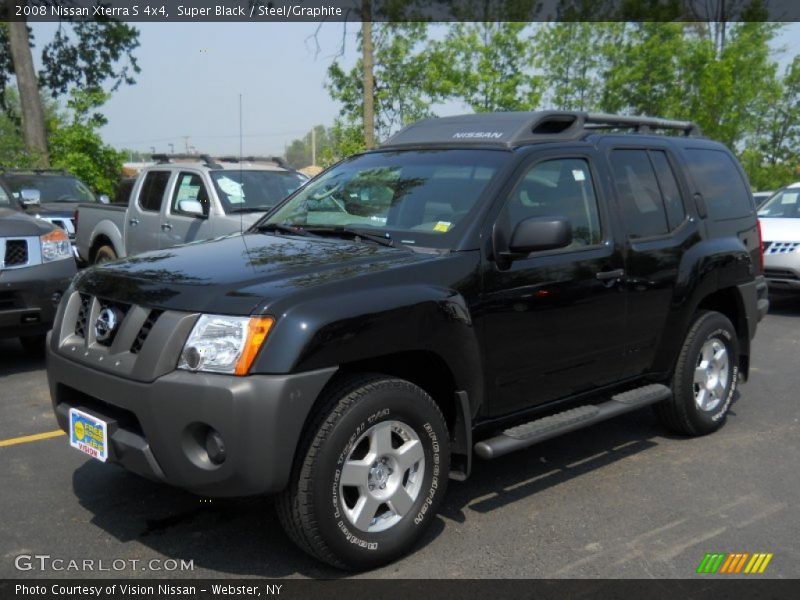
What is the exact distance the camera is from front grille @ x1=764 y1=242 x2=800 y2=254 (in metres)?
10.4

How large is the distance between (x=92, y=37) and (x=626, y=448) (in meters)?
23.7

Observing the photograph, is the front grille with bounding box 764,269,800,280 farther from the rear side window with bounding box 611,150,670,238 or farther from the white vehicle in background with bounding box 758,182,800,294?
the rear side window with bounding box 611,150,670,238

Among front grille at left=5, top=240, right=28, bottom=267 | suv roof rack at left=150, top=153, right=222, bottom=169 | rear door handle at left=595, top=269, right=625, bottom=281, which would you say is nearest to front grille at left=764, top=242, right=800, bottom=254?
rear door handle at left=595, top=269, right=625, bottom=281

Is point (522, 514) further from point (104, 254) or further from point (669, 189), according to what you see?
point (104, 254)

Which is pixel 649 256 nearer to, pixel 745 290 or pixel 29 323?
pixel 745 290

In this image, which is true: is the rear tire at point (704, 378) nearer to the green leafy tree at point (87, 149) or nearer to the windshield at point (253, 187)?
the windshield at point (253, 187)

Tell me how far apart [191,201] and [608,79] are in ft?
51.1

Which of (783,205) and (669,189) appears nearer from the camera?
(669,189)

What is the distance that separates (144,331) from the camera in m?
3.53

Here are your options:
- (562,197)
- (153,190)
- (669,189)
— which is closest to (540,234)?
(562,197)

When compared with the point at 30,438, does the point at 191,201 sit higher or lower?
higher

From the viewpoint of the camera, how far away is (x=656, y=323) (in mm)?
5051

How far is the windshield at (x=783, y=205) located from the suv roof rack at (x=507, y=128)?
718cm

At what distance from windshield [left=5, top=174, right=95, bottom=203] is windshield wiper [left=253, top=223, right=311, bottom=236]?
10.7 metres
